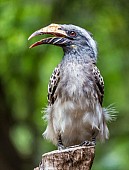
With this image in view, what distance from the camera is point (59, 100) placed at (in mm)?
7371

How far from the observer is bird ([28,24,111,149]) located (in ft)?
23.8

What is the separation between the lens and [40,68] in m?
11.7

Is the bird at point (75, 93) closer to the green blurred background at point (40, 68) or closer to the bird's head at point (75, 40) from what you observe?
the bird's head at point (75, 40)

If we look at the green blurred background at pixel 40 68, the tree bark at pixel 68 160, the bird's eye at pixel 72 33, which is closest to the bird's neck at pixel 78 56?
the bird's eye at pixel 72 33

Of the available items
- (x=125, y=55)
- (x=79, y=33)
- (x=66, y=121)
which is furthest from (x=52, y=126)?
(x=125, y=55)

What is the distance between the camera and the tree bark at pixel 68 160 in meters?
6.04

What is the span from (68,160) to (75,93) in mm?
1299

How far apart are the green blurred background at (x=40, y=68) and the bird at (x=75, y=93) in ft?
Answer: 8.81

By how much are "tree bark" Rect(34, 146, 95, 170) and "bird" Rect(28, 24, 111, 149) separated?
105 centimetres

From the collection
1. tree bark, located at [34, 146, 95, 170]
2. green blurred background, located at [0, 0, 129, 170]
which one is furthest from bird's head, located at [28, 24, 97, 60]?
green blurred background, located at [0, 0, 129, 170]

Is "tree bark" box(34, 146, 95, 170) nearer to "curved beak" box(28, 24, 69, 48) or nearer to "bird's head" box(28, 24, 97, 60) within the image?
"curved beak" box(28, 24, 69, 48)

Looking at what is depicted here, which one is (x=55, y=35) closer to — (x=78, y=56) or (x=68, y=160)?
(x=78, y=56)

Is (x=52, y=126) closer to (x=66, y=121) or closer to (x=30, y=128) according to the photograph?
(x=66, y=121)

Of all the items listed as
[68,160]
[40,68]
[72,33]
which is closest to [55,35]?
[72,33]
